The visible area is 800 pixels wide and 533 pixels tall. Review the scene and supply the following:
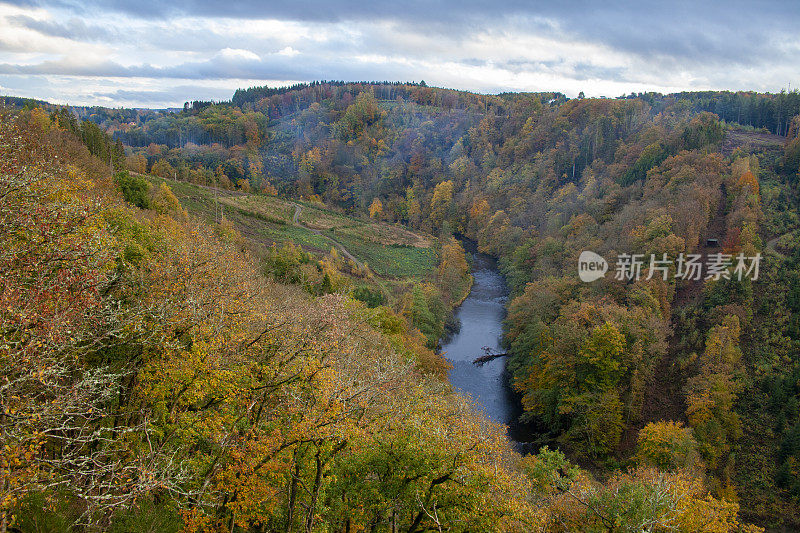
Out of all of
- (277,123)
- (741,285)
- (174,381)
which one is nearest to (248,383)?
(174,381)

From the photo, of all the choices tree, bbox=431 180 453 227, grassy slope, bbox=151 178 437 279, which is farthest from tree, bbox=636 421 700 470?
tree, bbox=431 180 453 227

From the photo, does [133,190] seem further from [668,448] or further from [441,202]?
[441,202]

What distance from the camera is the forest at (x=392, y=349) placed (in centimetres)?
1033

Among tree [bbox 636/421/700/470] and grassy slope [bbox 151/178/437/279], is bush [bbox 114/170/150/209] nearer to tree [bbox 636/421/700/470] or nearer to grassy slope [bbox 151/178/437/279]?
grassy slope [bbox 151/178/437/279]

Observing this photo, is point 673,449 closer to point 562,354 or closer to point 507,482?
point 562,354

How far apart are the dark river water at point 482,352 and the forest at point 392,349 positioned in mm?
2127

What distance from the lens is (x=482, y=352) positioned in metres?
49.6

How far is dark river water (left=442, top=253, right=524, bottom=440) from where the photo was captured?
39875mm

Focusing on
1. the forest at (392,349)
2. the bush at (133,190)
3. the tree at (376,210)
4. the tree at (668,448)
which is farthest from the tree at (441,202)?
the tree at (668,448)

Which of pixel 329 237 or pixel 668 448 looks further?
Answer: pixel 329 237

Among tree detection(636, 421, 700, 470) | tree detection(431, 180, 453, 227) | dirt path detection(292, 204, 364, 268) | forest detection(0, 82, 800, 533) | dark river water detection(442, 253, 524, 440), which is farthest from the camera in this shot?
tree detection(431, 180, 453, 227)

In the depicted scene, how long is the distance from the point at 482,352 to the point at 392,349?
25.1 m

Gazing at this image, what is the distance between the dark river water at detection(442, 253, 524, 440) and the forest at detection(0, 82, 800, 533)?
2.13 metres

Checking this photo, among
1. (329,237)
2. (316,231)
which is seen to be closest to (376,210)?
(316,231)
